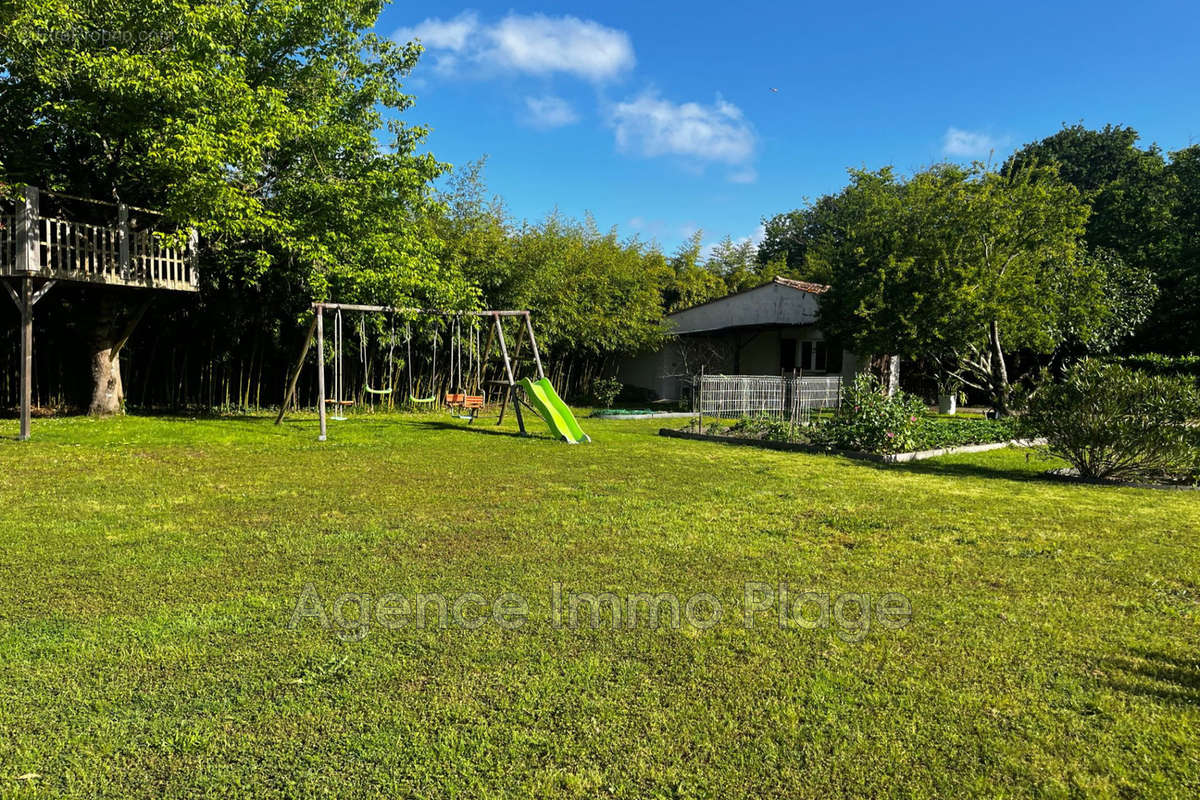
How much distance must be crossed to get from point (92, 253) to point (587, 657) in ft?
34.3

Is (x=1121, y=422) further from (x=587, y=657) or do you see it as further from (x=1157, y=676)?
(x=587, y=657)

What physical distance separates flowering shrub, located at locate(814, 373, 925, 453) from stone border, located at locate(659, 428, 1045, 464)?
0.15 metres

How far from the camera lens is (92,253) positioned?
973cm

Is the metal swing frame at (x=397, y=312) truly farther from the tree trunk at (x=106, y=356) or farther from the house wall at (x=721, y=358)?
the house wall at (x=721, y=358)

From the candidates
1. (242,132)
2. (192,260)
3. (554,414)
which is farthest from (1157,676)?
(192,260)

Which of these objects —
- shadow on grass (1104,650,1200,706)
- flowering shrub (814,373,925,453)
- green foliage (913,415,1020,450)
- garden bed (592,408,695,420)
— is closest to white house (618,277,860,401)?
garden bed (592,408,695,420)

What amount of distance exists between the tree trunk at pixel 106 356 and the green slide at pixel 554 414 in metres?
6.66

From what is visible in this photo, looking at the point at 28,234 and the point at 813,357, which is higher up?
the point at 28,234

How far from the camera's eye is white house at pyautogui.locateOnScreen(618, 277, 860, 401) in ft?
63.1

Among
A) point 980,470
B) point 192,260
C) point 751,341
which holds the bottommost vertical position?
point 980,470

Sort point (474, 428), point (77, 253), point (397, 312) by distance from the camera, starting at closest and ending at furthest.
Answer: point (77, 253)
point (397, 312)
point (474, 428)

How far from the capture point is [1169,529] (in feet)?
16.4

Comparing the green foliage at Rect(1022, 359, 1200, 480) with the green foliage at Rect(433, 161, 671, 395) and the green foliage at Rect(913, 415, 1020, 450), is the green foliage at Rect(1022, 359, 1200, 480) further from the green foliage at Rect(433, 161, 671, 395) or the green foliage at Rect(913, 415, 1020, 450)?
the green foliage at Rect(433, 161, 671, 395)

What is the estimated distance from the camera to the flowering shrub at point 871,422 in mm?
8891
